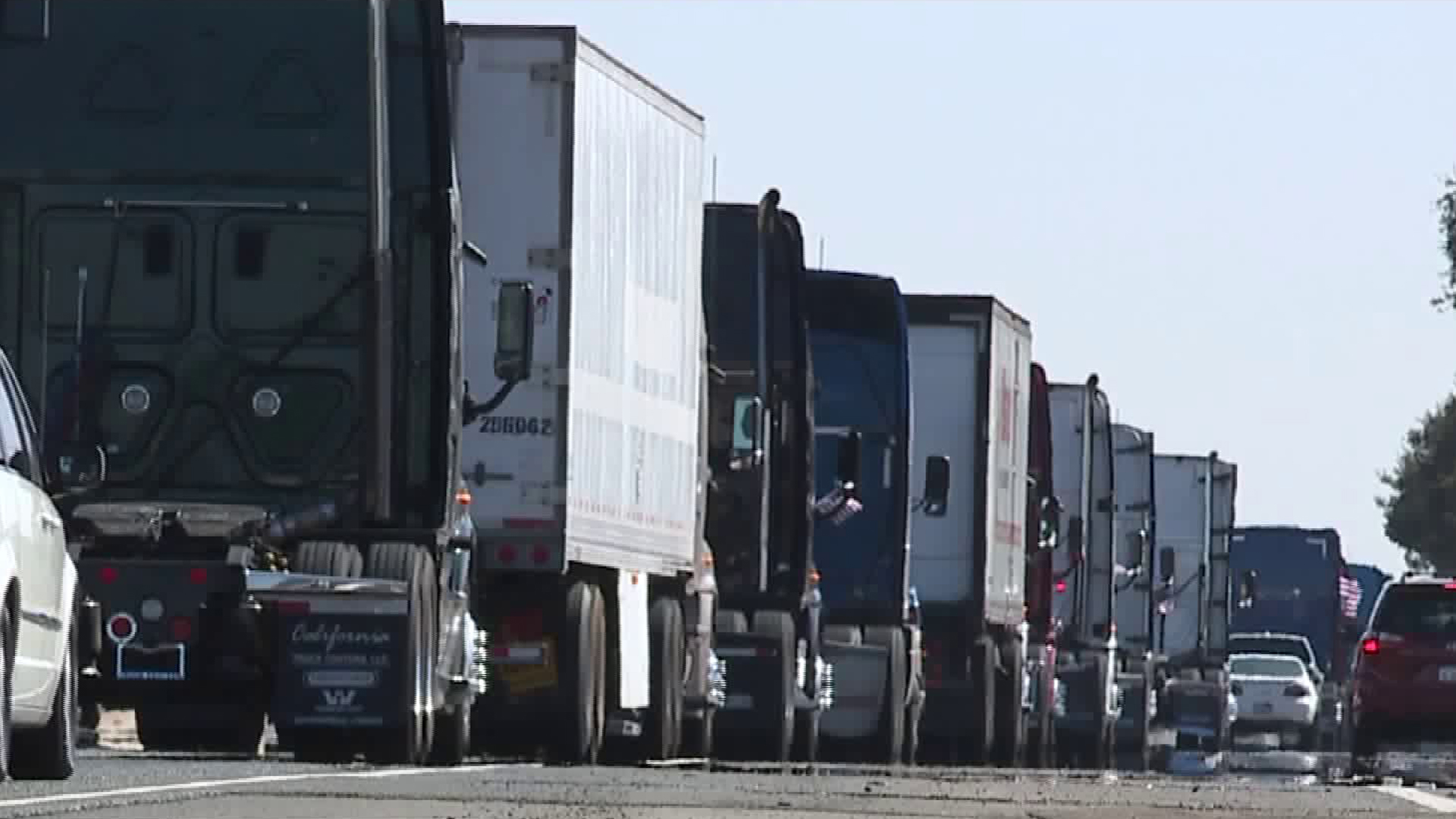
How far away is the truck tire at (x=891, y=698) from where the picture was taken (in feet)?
115

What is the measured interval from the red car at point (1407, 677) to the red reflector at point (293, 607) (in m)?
12.8

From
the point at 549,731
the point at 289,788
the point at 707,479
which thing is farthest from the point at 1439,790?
the point at 289,788

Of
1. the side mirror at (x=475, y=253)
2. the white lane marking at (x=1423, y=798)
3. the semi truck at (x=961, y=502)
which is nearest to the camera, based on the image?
the white lane marking at (x=1423, y=798)

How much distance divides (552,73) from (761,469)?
742 cm

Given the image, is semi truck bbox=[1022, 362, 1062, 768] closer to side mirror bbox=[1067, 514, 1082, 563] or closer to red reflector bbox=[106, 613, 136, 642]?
side mirror bbox=[1067, 514, 1082, 563]

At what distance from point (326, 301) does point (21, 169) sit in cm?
157

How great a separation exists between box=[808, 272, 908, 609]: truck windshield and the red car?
13.4 ft

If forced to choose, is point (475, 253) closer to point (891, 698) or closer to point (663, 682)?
point (663, 682)

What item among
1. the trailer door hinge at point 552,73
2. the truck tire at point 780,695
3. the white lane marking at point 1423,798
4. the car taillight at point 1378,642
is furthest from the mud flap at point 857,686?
the trailer door hinge at point 552,73

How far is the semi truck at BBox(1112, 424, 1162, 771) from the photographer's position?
162ft

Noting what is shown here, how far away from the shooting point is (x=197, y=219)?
72.8 feet

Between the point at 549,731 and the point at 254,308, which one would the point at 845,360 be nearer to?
the point at 549,731

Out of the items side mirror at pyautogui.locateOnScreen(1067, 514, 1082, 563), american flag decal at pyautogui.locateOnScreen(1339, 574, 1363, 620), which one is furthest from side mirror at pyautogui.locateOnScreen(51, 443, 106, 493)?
american flag decal at pyautogui.locateOnScreen(1339, 574, 1363, 620)

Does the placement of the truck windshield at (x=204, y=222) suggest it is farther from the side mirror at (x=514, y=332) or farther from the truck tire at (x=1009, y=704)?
the truck tire at (x=1009, y=704)
